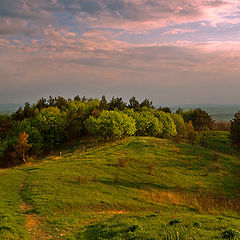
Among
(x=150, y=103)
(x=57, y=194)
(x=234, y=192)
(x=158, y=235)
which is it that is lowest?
(x=234, y=192)

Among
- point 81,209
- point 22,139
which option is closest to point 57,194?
point 81,209

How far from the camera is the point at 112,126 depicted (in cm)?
6625

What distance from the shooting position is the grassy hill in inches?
595

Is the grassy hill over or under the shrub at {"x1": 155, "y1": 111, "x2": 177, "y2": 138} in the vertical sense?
under

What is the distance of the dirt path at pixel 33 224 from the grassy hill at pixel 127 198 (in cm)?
7

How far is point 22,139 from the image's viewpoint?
62000 millimetres

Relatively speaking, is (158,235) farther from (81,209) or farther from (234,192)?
(234,192)

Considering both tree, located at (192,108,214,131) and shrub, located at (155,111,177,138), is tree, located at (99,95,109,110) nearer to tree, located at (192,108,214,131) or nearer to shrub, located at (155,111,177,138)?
shrub, located at (155,111,177,138)

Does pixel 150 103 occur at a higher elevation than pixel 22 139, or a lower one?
higher

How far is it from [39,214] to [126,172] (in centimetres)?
2149

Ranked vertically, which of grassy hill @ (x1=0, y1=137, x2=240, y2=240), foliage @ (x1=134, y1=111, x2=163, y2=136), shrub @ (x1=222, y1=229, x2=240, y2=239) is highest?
foliage @ (x1=134, y1=111, x2=163, y2=136)

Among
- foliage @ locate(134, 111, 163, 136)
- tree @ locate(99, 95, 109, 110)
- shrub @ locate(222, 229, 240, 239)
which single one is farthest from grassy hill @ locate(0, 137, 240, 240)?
tree @ locate(99, 95, 109, 110)

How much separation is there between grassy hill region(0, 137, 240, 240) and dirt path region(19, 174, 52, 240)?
71mm

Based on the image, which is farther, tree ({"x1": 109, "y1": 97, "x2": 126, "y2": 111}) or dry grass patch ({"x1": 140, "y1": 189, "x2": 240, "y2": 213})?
tree ({"x1": 109, "y1": 97, "x2": 126, "y2": 111})
